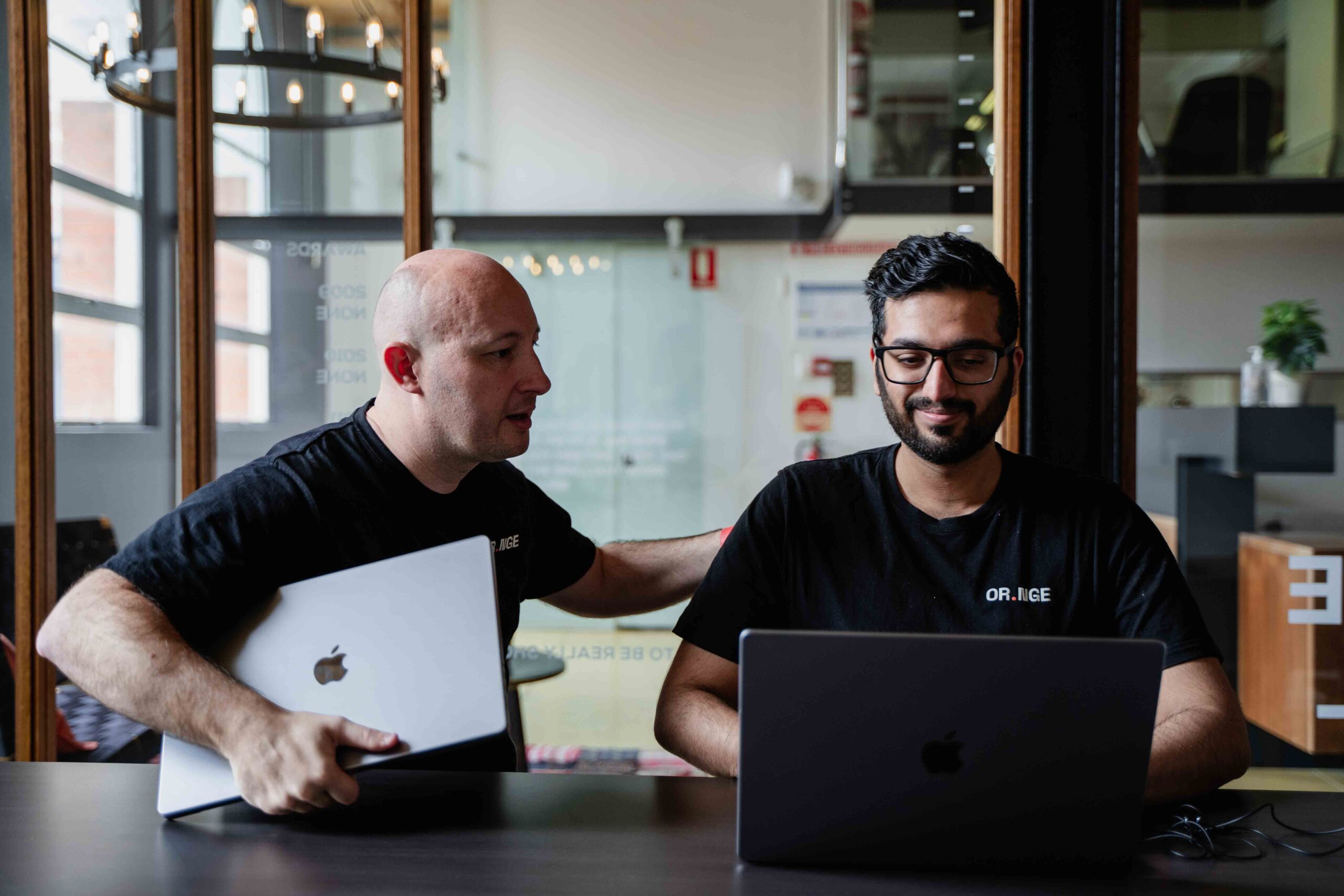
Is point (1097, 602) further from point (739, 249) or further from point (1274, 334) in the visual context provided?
point (739, 249)

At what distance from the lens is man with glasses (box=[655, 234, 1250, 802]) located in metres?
1.47

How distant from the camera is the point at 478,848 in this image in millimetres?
971

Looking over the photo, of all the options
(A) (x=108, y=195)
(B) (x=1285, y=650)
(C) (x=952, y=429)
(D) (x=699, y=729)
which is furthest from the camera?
(A) (x=108, y=195)

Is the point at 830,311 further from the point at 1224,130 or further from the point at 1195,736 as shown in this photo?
the point at 1195,736

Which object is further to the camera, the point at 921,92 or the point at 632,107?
the point at 632,107

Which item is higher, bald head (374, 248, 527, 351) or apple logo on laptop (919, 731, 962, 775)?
bald head (374, 248, 527, 351)

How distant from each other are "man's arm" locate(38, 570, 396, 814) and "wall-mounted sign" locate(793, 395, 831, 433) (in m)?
2.40

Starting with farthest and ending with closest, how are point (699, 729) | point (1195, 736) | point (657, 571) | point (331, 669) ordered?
point (657, 571) → point (699, 729) → point (1195, 736) → point (331, 669)

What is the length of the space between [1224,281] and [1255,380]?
11.4 inches

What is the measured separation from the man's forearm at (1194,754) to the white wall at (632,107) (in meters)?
2.48

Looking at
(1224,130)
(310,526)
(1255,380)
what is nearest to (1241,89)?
(1224,130)

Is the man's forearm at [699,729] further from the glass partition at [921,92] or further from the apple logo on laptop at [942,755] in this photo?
the glass partition at [921,92]

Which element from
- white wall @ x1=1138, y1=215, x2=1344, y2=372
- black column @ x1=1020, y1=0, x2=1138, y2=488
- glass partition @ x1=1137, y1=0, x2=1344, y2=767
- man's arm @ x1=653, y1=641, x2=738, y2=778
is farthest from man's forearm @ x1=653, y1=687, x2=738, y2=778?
white wall @ x1=1138, y1=215, x2=1344, y2=372

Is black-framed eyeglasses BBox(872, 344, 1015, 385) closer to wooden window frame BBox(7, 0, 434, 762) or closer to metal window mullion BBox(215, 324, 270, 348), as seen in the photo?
wooden window frame BBox(7, 0, 434, 762)
